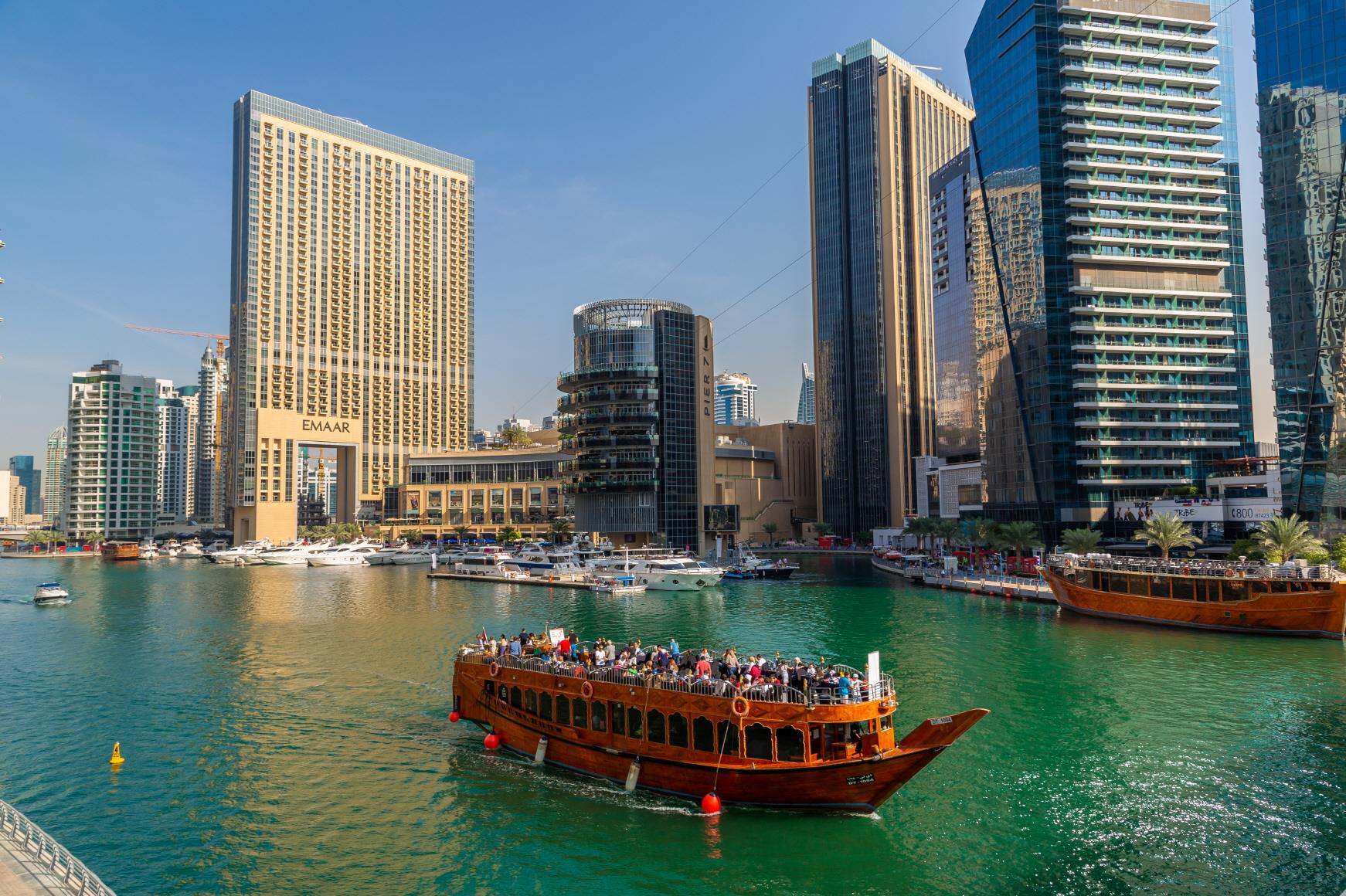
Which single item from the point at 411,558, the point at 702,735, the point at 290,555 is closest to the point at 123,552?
the point at 290,555

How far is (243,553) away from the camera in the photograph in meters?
163

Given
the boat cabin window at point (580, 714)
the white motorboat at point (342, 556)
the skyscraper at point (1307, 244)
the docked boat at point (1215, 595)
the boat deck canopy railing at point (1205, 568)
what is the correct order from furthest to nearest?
1. the white motorboat at point (342, 556)
2. the skyscraper at point (1307, 244)
3. the boat deck canopy railing at point (1205, 568)
4. the docked boat at point (1215, 595)
5. the boat cabin window at point (580, 714)

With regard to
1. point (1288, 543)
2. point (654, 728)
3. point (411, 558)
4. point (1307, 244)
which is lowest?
point (411, 558)

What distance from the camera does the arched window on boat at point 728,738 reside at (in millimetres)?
29469

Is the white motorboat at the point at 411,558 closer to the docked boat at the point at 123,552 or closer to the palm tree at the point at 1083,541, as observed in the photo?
the docked boat at the point at 123,552

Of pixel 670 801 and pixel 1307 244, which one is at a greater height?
pixel 1307 244

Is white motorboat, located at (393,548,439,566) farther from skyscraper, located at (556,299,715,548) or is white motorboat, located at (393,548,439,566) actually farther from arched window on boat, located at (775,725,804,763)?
arched window on boat, located at (775,725,804,763)

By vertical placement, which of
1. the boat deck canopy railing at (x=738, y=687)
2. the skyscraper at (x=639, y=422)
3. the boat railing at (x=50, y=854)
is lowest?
the boat railing at (x=50, y=854)

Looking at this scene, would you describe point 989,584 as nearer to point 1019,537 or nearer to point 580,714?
point 1019,537

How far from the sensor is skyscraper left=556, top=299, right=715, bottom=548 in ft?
500

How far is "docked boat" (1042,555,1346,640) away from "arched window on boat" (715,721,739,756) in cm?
5106

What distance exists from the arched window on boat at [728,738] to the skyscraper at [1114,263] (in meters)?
102

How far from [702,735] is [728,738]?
1.10 meters

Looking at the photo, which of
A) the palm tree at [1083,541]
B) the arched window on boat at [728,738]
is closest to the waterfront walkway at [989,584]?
the palm tree at [1083,541]
